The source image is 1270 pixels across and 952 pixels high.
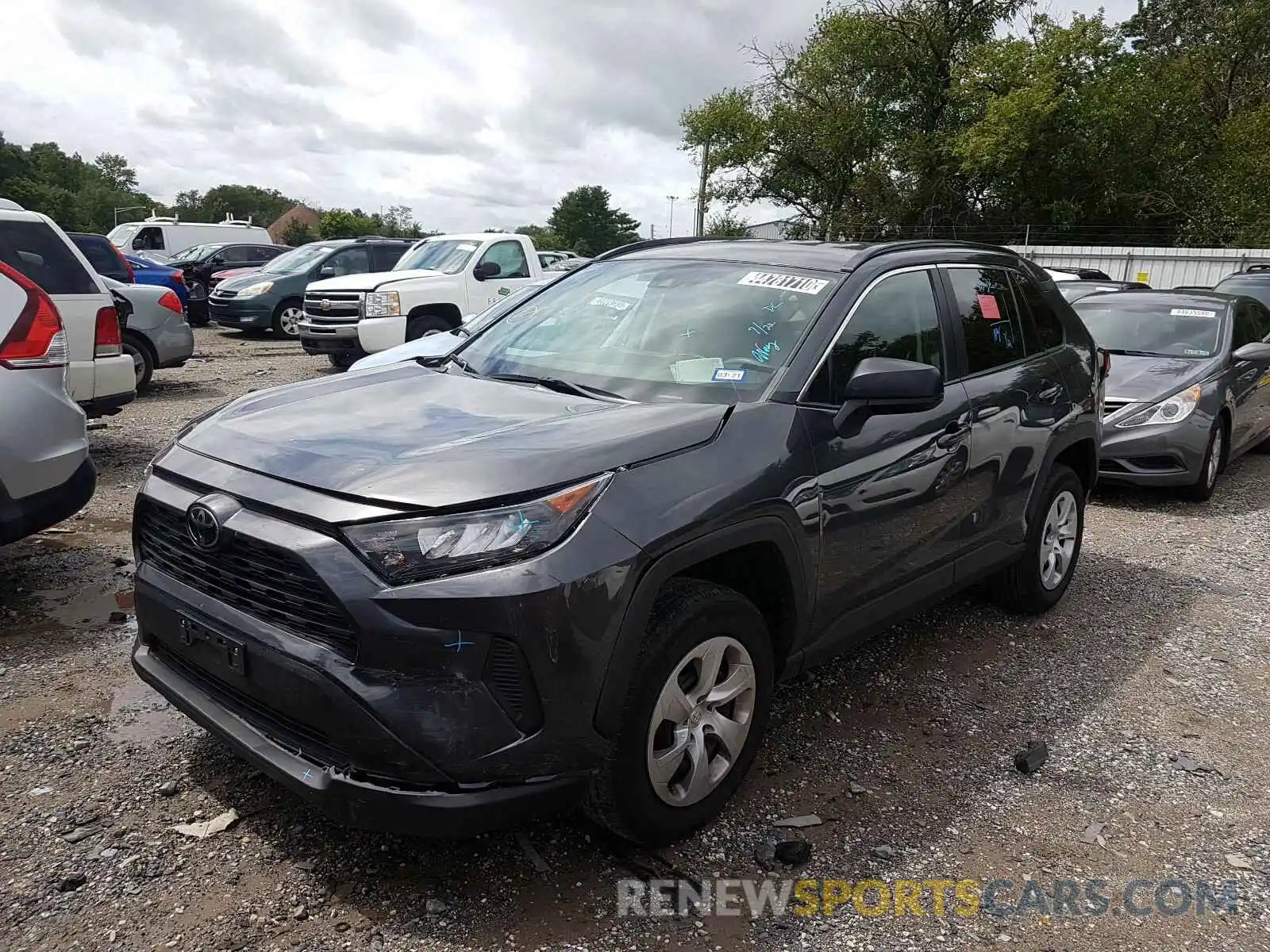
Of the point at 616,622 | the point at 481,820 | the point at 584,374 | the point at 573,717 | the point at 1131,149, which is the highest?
the point at 1131,149

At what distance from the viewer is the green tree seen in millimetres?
113438

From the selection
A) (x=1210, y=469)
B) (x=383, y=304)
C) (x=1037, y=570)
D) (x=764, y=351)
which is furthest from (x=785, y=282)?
(x=383, y=304)

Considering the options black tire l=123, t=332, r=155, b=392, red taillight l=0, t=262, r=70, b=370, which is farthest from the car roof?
black tire l=123, t=332, r=155, b=392

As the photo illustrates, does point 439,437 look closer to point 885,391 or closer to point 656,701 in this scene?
point 656,701

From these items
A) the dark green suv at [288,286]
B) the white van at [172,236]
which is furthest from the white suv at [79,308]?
the white van at [172,236]

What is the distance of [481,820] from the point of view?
89.5 inches

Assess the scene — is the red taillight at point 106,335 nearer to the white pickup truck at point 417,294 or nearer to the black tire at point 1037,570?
the white pickup truck at point 417,294

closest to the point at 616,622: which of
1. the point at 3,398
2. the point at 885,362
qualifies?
the point at 885,362

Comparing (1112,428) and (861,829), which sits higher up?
(1112,428)

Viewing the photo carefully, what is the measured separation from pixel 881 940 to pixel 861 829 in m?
0.49

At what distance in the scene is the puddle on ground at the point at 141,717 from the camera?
3.31 metres

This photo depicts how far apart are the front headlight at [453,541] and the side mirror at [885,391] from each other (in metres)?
1.23

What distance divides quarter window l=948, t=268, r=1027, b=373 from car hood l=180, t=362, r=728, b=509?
67.5 inches

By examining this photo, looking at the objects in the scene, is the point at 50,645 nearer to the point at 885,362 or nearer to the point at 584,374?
the point at 584,374
